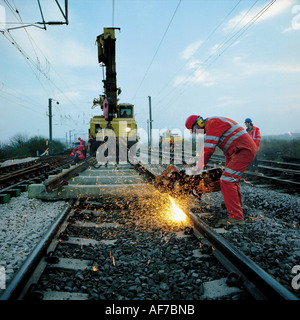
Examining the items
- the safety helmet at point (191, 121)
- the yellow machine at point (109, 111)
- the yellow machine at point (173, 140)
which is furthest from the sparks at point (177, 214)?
the yellow machine at point (173, 140)

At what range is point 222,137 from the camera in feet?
11.6

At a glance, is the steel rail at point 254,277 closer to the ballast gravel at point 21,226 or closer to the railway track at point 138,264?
the railway track at point 138,264

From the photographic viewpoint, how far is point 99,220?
12.1 feet

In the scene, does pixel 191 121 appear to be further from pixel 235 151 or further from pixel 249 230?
pixel 249 230

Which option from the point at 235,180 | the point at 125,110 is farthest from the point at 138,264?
the point at 125,110

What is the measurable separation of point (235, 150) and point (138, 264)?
222 cm

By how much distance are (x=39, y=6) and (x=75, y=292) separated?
702 centimetres

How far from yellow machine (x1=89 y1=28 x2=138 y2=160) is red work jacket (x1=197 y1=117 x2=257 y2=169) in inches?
199

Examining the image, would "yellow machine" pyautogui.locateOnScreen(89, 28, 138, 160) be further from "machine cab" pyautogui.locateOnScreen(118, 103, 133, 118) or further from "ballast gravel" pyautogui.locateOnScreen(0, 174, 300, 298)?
"ballast gravel" pyautogui.locateOnScreen(0, 174, 300, 298)

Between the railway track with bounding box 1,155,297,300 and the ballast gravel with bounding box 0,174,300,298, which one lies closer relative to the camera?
the railway track with bounding box 1,155,297,300

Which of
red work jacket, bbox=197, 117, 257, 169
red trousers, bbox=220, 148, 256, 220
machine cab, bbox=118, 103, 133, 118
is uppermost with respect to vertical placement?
machine cab, bbox=118, 103, 133, 118

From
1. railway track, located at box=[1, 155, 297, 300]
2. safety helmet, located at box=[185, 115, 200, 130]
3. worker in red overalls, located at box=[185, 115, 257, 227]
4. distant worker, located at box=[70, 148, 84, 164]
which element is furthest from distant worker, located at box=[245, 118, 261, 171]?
distant worker, located at box=[70, 148, 84, 164]

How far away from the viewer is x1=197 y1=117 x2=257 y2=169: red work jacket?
3.39 m

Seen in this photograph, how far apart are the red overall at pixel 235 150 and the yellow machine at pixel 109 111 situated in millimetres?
5079
